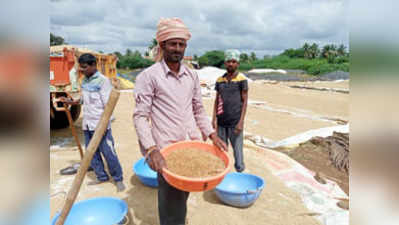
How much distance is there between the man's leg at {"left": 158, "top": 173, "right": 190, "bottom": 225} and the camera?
1.70 metres

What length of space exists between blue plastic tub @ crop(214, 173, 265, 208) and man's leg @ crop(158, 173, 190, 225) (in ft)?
3.19

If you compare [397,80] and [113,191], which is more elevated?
[397,80]

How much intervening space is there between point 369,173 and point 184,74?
4.01 feet

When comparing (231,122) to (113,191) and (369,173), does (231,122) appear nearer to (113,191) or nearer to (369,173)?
(113,191)

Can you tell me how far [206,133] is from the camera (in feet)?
6.08

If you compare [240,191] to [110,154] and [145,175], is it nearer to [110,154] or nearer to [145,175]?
[145,175]

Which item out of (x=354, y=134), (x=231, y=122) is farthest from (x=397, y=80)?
(x=231, y=122)

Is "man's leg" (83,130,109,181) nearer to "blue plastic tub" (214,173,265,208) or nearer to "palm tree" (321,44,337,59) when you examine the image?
"blue plastic tub" (214,173,265,208)

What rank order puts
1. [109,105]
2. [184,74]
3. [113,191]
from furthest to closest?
[113,191]
[184,74]
[109,105]

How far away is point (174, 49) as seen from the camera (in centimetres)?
155

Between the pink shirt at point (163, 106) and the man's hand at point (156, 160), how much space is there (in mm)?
58

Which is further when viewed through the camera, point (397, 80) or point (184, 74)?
point (184, 74)

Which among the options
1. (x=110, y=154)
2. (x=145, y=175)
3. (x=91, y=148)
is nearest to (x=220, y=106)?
(x=145, y=175)

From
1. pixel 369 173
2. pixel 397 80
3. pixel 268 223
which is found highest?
pixel 397 80
